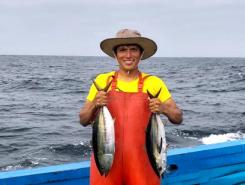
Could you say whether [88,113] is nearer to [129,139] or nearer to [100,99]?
[100,99]

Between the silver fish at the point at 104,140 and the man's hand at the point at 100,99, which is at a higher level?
the man's hand at the point at 100,99

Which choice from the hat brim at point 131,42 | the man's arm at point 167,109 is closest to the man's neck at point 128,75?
the hat brim at point 131,42

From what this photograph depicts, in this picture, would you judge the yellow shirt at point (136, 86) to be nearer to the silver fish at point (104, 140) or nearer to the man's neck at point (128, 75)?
the man's neck at point (128, 75)

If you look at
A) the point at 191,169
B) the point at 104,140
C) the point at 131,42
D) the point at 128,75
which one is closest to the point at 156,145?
the point at 104,140

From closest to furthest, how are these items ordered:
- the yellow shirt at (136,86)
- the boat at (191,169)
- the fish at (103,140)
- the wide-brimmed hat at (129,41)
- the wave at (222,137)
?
1. the fish at (103,140)
2. the wide-brimmed hat at (129,41)
3. the yellow shirt at (136,86)
4. the boat at (191,169)
5. the wave at (222,137)

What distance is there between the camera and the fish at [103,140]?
12.5ft

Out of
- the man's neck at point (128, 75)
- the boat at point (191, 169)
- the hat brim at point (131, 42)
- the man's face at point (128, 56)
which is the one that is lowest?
the boat at point (191, 169)

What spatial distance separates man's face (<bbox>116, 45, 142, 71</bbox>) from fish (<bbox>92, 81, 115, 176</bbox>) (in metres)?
0.43

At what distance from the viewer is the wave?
1372cm

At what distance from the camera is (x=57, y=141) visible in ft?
44.8

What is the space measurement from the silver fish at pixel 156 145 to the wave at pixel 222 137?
9952mm

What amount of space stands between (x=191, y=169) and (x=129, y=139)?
175 centimetres

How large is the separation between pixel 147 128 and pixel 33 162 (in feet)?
25.2

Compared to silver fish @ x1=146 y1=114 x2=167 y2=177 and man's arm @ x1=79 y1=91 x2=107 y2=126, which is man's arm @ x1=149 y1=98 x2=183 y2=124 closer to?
silver fish @ x1=146 y1=114 x2=167 y2=177
